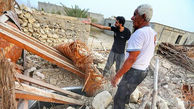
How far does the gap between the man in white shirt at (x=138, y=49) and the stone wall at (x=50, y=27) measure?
273 centimetres

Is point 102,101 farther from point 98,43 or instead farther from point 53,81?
point 98,43

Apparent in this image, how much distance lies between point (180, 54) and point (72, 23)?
6546mm

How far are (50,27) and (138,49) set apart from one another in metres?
3.23

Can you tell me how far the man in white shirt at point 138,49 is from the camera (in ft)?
3.94

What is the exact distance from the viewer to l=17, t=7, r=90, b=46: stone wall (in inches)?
124

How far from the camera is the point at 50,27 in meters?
3.49

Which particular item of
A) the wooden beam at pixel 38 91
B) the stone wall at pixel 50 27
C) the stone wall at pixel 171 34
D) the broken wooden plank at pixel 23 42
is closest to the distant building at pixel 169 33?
the stone wall at pixel 171 34

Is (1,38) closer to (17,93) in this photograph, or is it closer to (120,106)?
(17,93)

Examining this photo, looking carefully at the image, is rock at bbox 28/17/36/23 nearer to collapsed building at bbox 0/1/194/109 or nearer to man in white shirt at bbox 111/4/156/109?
collapsed building at bbox 0/1/194/109

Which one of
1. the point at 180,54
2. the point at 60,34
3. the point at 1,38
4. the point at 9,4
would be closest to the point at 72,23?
the point at 60,34

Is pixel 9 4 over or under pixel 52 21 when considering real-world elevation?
over

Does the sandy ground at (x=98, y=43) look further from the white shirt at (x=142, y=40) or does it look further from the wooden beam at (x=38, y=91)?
the white shirt at (x=142, y=40)

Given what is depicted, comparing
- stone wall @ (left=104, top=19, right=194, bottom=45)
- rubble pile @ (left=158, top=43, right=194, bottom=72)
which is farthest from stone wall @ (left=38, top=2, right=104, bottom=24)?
rubble pile @ (left=158, top=43, right=194, bottom=72)

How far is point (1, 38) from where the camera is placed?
63.5 inches
